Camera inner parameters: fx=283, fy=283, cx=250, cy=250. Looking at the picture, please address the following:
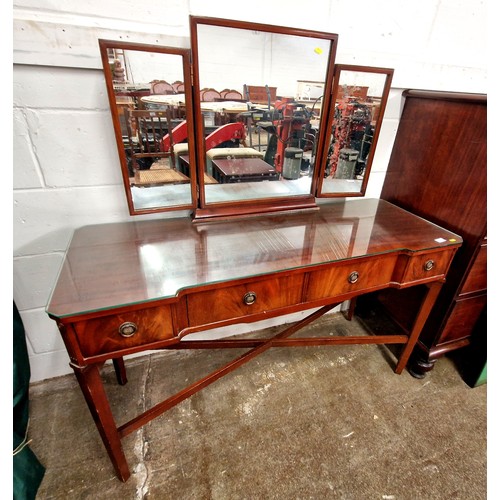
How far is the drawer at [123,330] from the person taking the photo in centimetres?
83

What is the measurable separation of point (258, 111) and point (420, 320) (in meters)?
1.34

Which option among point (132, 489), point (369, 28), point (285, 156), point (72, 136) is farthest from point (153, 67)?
point (132, 489)

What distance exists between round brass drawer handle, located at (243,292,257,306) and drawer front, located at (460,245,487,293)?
1.11 meters

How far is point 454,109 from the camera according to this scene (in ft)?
4.24

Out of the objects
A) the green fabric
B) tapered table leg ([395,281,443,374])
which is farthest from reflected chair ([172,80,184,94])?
tapered table leg ([395,281,443,374])

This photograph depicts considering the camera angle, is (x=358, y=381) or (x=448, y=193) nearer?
(x=448, y=193)

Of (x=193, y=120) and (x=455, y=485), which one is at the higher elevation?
(x=193, y=120)

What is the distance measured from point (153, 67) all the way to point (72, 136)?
1.40 ft

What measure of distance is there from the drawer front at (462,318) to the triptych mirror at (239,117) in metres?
0.91

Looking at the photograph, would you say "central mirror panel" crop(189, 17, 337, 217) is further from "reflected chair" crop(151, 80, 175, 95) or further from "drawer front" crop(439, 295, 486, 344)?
"drawer front" crop(439, 295, 486, 344)

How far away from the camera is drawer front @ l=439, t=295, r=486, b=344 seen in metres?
1.51

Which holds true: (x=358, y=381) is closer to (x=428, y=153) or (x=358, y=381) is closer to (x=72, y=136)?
(x=428, y=153)

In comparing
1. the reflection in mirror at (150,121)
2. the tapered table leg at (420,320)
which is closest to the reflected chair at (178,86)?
the reflection in mirror at (150,121)
